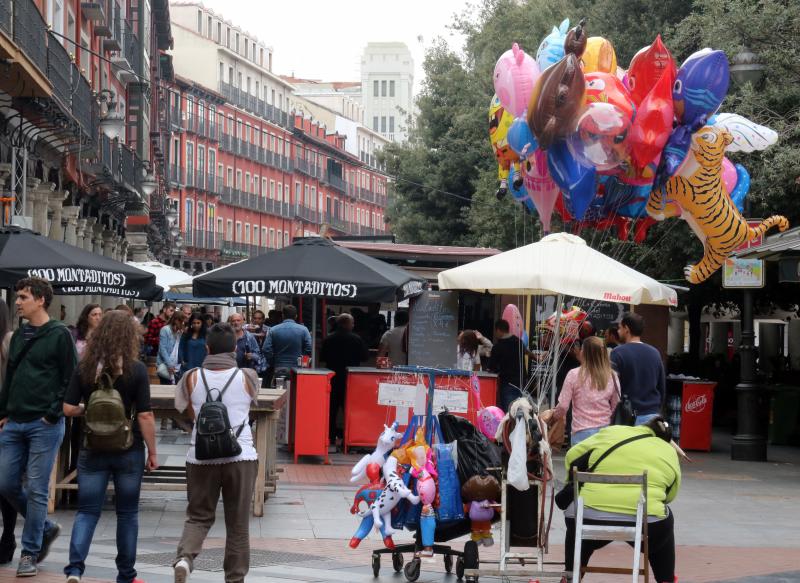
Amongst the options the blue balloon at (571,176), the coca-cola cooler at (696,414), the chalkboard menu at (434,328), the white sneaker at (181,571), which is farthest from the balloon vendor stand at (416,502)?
the chalkboard menu at (434,328)

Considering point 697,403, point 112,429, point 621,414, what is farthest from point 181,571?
point 697,403

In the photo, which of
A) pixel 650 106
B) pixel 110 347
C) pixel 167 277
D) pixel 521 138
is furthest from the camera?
pixel 167 277

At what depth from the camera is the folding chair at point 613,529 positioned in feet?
25.0

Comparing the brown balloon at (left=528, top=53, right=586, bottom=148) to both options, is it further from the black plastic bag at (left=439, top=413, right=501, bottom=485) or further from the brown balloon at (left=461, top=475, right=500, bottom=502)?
the brown balloon at (left=461, top=475, right=500, bottom=502)

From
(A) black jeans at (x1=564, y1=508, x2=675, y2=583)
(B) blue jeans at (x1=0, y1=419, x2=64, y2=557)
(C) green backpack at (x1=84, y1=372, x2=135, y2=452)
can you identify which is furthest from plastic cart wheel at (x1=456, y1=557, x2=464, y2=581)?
(B) blue jeans at (x1=0, y1=419, x2=64, y2=557)

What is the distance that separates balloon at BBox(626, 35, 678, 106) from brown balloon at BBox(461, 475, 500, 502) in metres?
7.07

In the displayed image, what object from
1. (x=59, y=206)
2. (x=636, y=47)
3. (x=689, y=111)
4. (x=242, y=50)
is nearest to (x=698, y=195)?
(x=689, y=111)

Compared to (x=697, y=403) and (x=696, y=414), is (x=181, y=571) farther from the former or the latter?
(x=696, y=414)

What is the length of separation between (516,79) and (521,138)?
0.65 m

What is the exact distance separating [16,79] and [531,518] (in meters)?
12.3

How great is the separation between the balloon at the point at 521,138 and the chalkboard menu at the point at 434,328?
5.09m

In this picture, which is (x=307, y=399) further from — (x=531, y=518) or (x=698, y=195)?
(x=531, y=518)

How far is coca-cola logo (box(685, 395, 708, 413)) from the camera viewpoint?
19062 millimetres

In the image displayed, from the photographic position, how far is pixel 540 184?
15.7 metres
